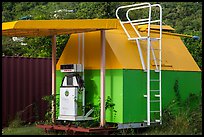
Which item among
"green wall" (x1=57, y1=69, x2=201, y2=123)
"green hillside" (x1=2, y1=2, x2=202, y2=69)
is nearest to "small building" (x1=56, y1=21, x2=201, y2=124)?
"green wall" (x1=57, y1=69, x2=201, y2=123)

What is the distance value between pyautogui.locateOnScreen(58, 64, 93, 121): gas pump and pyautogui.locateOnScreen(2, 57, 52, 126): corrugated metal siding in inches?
112

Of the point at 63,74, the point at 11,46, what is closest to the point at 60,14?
the point at 11,46

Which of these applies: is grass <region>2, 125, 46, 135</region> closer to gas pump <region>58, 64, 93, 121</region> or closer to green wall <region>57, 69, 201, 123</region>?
gas pump <region>58, 64, 93, 121</region>

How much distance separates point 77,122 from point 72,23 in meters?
2.56

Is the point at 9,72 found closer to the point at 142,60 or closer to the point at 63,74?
the point at 63,74

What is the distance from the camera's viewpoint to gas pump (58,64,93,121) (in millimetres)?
11375

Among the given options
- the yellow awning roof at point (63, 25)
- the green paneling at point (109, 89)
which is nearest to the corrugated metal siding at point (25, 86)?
the green paneling at point (109, 89)

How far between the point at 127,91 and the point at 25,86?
14.4ft

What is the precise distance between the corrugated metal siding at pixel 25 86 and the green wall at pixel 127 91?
3106 mm

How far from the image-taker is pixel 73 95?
37.4ft

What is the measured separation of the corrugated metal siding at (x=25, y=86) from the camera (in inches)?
555

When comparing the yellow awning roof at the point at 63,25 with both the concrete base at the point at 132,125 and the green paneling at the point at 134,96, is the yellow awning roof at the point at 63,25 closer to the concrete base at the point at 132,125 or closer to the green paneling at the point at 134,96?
the green paneling at the point at 134,96

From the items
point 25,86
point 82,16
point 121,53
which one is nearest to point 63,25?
point 121,53

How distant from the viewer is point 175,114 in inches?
466
